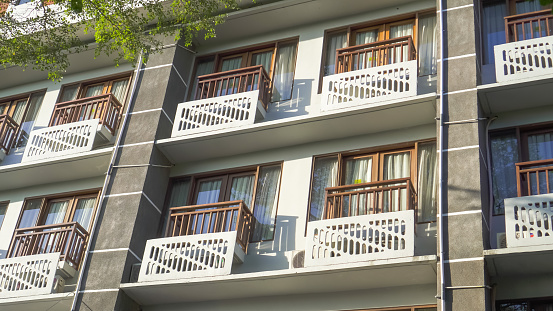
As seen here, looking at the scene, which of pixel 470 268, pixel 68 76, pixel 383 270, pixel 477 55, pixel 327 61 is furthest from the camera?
pixel 68 76

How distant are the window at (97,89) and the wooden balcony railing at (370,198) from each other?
22.1 ft

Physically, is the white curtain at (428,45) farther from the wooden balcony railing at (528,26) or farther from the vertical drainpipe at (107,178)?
the vertical drainpipe at (107,178)

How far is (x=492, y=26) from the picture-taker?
1452 centimetres

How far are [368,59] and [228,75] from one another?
10.3ft

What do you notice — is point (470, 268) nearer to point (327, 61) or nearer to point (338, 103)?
point (338, 103)

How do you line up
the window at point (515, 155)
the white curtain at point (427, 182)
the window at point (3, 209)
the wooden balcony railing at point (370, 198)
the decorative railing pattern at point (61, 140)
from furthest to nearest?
the window at point (3, 209)
the decorative railing pattern at point (61, 140)
the white curtain at point (427, 182)
the wooden balcony railing at point (370, 198)
the window at point (515, 155)

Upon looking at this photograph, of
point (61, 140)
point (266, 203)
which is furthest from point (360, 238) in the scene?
→ point (61, 140)

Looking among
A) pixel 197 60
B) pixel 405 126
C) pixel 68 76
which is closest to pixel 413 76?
pixel 405 126

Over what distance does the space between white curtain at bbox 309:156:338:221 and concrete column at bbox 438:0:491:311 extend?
2.57m

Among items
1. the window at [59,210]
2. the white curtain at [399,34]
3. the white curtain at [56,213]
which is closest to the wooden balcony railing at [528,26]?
the white curtain at [399,34]

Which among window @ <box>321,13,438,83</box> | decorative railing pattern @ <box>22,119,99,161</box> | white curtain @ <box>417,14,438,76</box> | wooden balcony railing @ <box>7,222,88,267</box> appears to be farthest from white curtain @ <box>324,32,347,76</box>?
wooden balcony railing @ <box>7,222,88,267</box>

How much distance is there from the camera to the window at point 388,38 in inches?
578

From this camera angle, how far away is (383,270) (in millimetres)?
11672

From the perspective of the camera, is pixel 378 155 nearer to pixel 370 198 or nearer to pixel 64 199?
pixel 370 198
